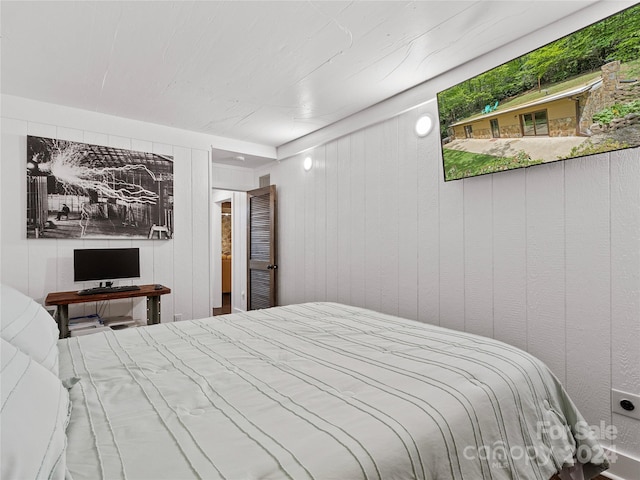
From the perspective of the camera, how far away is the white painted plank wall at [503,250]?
188cm

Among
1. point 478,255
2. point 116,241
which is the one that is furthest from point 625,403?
point 116,241

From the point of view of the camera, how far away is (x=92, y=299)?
2939 mm

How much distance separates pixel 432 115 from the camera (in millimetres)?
2795

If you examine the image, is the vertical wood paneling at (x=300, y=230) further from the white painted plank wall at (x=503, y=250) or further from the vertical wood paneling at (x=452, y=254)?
the vertical wood paneling at (x=452, y=254)

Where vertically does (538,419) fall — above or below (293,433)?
below

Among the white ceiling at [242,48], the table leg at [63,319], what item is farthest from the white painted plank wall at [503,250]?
the table leg at [63,319]

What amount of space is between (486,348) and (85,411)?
5.15 feet

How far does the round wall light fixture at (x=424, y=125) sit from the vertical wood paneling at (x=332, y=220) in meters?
1.08

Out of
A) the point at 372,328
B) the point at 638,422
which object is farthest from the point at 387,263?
the point at 638,422

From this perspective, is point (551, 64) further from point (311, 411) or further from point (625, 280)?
point (311, 411)

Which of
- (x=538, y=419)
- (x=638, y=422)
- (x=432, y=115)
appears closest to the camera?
(x=538, y=419)

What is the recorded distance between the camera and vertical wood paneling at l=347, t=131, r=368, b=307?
3.40m

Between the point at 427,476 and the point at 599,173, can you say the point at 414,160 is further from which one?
the point at 427,476

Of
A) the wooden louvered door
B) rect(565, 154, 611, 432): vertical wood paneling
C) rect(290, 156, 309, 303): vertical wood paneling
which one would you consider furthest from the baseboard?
the wooden louvered door
